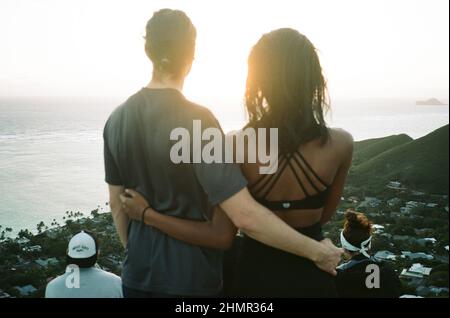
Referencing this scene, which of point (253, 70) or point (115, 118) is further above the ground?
point (253, 70)

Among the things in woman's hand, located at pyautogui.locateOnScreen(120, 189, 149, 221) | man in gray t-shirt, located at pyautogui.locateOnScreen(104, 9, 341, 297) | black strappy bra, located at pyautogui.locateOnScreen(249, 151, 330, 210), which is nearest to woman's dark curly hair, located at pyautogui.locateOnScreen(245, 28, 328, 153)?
black strappy bra, located at pyautogui.locateOnScreen(249, 151, 330, 210)

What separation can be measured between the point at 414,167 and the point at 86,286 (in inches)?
933

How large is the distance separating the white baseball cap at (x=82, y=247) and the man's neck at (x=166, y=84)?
1.53 meters

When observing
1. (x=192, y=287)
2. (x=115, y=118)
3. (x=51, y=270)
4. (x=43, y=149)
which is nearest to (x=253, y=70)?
(x=115, y=118)

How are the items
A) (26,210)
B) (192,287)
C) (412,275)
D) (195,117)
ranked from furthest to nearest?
(26,210) < (412,275) < (192,287) < (195,117)

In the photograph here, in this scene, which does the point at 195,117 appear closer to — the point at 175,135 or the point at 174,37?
the point at 175,135

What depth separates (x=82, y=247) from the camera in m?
3.17

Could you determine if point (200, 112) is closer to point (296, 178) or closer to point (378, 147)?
point (296, 178)

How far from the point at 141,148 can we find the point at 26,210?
27.1m

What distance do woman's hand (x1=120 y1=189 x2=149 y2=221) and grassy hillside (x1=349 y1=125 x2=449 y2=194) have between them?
2137 centimetres

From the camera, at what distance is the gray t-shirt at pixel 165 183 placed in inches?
78.4

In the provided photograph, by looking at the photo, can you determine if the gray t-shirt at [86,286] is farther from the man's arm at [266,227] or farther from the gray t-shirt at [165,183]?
the man's arm at [266,227]

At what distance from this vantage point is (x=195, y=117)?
196 centimetres
